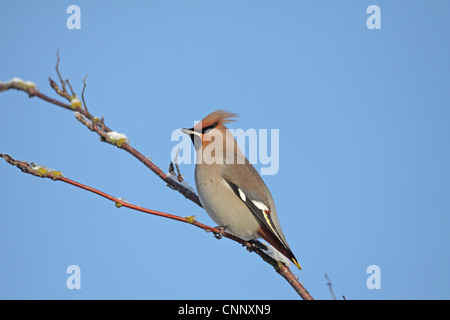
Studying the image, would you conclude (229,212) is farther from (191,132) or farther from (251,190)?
(191,132)

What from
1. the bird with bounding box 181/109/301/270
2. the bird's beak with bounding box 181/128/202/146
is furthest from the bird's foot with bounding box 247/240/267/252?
the bird's beak with bounding box 181/128/202/146

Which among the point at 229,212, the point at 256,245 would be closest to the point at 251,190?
the point at 229,212

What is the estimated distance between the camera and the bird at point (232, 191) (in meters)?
3.74

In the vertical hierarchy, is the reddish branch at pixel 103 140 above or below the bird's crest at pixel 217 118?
below

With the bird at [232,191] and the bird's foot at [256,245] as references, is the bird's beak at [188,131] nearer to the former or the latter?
the bird at [232,191]

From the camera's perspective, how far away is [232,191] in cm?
386

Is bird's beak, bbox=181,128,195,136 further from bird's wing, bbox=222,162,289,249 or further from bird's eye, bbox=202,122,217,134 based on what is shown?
bird's wing, bbox=222,162,289,249

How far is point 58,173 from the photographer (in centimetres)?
284

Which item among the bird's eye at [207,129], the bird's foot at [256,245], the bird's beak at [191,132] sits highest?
the bird's eye at [207,129]

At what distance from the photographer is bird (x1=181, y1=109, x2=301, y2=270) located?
3742 mm

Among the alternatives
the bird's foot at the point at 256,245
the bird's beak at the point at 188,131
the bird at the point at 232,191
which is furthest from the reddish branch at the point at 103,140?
the bird's beak at the point at 188,131
